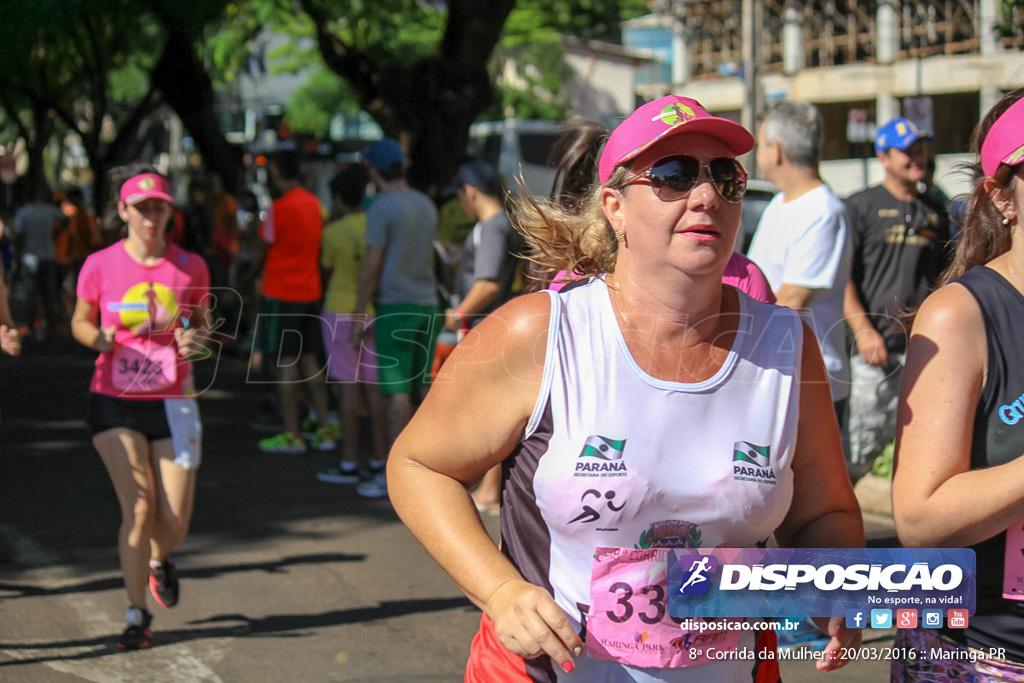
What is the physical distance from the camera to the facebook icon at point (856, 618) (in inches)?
89.0

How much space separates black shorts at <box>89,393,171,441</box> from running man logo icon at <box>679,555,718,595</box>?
11.8 feet

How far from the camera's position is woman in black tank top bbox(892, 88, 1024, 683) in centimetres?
236

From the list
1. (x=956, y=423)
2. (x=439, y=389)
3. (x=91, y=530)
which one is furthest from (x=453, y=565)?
(x=91, y=530)

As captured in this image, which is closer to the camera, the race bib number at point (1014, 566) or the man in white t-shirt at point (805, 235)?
the race bib number at point (1014, 566)

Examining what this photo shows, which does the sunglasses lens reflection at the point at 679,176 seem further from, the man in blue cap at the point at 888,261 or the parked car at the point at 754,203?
the parked car at the point at 754,203

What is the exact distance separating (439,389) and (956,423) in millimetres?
991

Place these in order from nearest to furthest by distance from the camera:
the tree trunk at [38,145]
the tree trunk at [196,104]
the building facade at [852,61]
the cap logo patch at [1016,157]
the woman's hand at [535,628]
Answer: the woman's hand at [535,628] → the cap logo patch at [1016,157] → the tree trunk at [196,104] → the building facade at [852,61] → the tree trunk at [38,145]

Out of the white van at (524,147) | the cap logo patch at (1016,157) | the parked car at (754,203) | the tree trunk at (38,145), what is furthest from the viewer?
the tree trunk at (38,145)

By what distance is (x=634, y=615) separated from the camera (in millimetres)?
2287

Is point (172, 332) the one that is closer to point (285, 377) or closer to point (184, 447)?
point (184, 447)

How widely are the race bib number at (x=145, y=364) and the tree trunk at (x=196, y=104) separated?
15162 mm

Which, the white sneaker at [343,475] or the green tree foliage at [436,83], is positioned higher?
the green tree foliage at [436,83]

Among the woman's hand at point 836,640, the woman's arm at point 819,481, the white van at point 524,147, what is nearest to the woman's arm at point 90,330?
the woman's arm at point 819,481

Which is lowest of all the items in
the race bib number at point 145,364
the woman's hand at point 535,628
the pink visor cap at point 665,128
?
the race bib number at point 145,364
